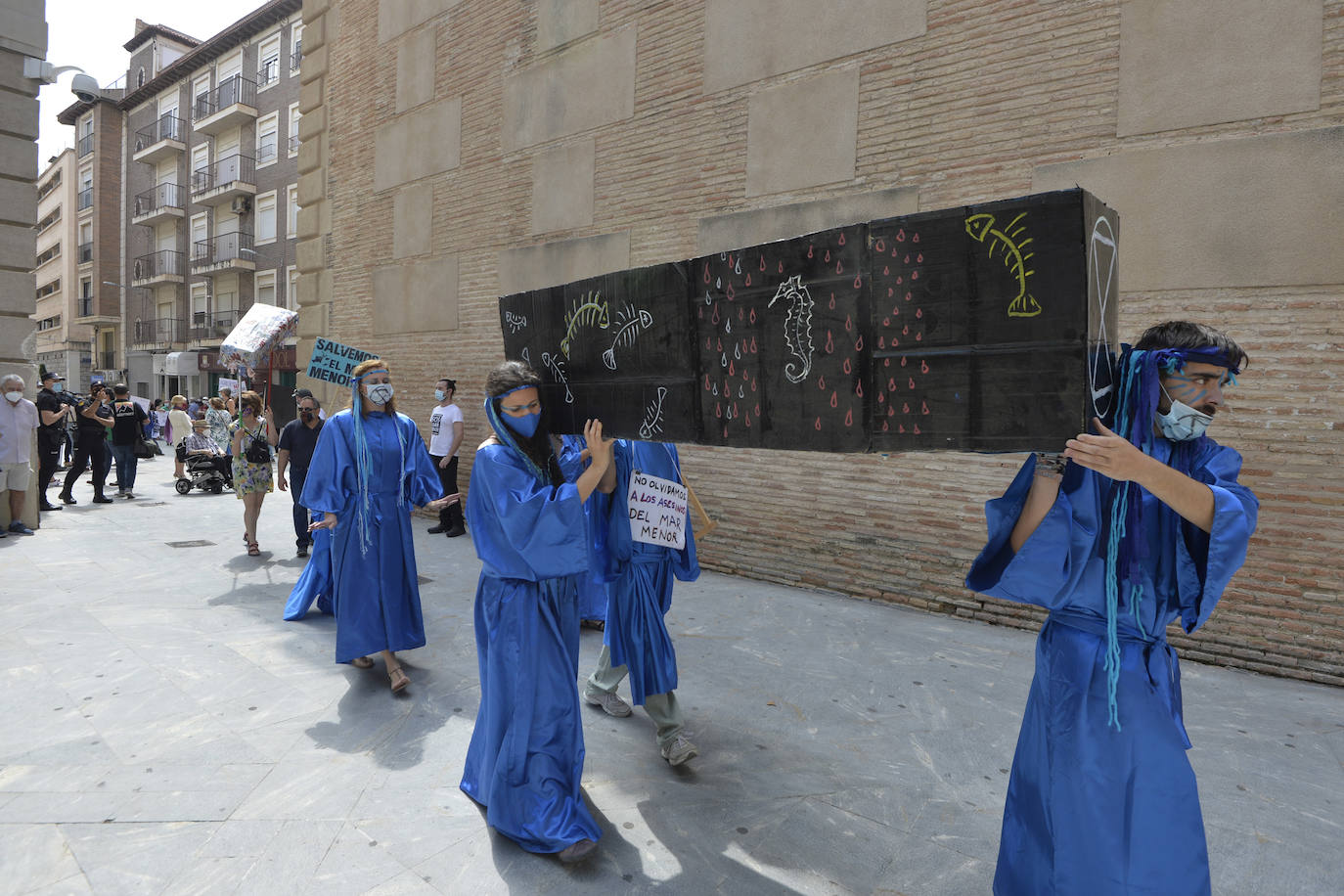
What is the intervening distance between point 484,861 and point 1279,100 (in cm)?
585

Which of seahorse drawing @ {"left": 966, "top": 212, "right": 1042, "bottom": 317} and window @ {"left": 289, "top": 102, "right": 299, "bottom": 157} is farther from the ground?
window @ {"left": 289, "top": 102, "right": 299, "bottom": 157}

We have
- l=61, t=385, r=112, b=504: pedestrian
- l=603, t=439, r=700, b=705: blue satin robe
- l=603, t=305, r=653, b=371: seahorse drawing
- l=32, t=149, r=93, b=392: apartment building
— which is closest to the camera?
l=603, t=305, r=653, b=371: seahorse drawing

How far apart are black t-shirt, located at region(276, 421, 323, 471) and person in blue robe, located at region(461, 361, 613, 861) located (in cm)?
508

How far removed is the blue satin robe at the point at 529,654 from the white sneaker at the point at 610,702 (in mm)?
1148

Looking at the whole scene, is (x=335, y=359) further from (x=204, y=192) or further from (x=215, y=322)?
(x=204, y=192)

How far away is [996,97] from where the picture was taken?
18.2 feet

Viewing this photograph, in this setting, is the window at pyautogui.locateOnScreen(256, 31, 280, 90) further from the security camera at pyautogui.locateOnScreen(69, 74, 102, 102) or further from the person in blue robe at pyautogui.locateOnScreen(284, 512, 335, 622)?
the person in blue robe at pyautogui.locateOnScreen(284, 512, 335, 622)

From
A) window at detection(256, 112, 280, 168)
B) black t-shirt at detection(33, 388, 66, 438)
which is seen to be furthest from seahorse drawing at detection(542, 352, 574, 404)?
window at detection(256, 112, 280, 168)

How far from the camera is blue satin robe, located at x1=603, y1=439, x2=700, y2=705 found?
11.6 feet

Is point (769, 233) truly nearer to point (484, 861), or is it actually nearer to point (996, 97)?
point (996, 97)

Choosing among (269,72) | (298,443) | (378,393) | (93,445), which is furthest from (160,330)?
(378,393)

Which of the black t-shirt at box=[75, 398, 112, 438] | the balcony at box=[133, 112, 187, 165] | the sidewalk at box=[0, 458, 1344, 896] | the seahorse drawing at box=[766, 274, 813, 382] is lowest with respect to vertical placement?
the sidewalk at box=[0, 458, 1344, 896]

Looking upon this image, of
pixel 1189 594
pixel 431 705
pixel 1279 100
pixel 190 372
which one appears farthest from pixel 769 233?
pixel 190 372

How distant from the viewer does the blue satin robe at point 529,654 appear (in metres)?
2.75
